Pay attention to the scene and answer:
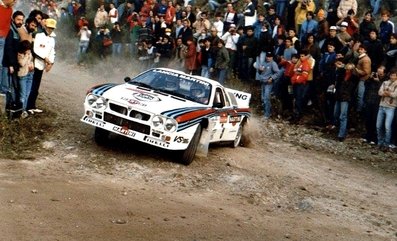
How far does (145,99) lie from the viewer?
11.8 metres

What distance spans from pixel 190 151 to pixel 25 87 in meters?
3.67

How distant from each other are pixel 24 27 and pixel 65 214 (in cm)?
582

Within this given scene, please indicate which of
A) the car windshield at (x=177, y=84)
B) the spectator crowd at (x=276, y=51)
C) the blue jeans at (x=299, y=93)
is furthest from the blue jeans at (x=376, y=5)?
→ the car windshield at (x=177, y=84)

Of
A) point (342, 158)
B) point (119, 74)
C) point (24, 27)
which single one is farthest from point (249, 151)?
point (119, 74)

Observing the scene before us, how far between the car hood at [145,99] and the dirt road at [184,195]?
96 centimetres

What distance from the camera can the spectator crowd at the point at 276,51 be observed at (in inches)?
543

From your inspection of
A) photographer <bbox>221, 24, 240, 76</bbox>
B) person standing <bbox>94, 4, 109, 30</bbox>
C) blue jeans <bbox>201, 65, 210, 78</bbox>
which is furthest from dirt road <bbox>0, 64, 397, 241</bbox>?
person standing <bbox>94, 4, 109, 30</bbox>

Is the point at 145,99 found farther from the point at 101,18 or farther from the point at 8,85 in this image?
the point at 101,18

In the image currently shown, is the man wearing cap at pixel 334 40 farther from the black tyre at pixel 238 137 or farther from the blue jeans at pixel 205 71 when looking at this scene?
the black tyre at pixel 238 137

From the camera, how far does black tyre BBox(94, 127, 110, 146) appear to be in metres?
12.1

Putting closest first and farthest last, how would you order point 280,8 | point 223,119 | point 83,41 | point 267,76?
point 223,119
point 267,76
point 280,8
point 83,41

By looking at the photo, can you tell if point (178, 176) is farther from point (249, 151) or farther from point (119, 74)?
point (119, 74)

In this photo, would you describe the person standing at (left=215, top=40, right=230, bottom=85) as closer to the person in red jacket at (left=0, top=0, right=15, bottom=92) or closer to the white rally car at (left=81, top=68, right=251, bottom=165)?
the white rally car at (left=81, top=68, right=251, bottom=165)

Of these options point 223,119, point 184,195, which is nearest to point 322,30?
point 223,119
